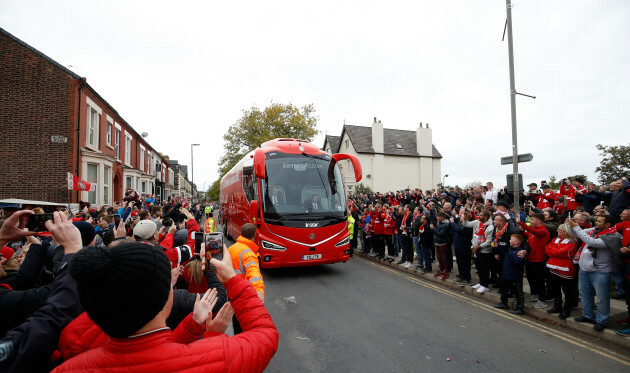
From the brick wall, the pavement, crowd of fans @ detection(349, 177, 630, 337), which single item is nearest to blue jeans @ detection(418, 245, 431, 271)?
crowd of fans @ detection(349, 177, 630, 337)

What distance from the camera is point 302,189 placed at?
29.3 feet

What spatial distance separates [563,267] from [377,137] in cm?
3322

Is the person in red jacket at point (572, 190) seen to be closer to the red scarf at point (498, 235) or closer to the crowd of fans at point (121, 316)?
the red scarf at point (498, 235)

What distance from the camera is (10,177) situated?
14.5 metres

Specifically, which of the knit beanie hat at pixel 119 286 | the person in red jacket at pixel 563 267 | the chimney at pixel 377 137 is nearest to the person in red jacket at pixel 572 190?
the person in red jacket at pixel 563 267

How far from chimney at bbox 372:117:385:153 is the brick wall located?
29.3 m

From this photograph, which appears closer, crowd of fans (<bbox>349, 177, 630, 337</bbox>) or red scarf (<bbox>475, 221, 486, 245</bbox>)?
crowd of fans (<bbox>349, 177, 630, 337</bbox>)

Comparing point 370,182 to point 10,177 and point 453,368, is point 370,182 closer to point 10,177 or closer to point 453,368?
point 10,177

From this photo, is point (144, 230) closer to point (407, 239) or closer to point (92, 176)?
point (407, 239)

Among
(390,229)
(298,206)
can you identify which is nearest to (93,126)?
(298,206)

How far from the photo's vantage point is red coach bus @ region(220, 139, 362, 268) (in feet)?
27.2

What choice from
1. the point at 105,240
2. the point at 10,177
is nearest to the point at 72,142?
the point at 10,177

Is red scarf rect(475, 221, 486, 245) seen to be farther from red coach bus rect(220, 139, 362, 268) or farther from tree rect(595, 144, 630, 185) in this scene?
tree rect(595, 144, 630, 185)

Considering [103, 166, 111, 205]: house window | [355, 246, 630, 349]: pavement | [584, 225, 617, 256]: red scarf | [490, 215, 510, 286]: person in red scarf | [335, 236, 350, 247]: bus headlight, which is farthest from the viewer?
[103, 166, 111, 205]: house window
